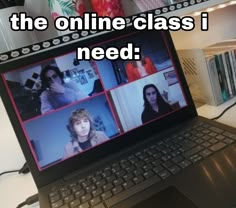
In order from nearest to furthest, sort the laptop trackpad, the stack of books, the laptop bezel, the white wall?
the laptop trackpad → the laptop bezel → the stack of books → the white wall

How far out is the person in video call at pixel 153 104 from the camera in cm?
66

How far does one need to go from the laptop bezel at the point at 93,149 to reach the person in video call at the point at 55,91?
0.04m

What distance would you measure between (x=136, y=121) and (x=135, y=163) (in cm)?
12

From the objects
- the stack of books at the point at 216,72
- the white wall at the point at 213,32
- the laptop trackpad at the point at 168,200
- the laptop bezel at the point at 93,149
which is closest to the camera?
the laptop trackpad at the point at 168,200

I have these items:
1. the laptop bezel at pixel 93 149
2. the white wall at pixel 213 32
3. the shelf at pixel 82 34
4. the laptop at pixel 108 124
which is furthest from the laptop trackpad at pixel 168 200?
the white wall at pixel 213 32

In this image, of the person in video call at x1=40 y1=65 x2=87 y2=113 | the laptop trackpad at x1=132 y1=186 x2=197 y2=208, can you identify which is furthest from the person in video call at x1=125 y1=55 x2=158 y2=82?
the laptop trackpad at x1=132 y1=186 x2=197 y2=208

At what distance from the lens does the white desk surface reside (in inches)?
25.8

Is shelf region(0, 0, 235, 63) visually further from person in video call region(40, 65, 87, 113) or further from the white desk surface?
the white desk surface

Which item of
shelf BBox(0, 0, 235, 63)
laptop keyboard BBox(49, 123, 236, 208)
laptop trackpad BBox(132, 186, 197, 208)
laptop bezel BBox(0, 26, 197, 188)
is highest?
shelf BBox(0, 0, 235, 63)

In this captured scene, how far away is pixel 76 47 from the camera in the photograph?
2.05ft

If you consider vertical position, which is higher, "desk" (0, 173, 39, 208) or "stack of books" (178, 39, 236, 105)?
"stack of books" (178, 39, 236, 105)

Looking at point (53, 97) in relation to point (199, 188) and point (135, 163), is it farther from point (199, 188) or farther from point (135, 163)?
point (199, 188)

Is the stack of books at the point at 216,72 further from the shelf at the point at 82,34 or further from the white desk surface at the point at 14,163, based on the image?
the shelf at the point at 82,34

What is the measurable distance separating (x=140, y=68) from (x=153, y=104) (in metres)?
0.09
